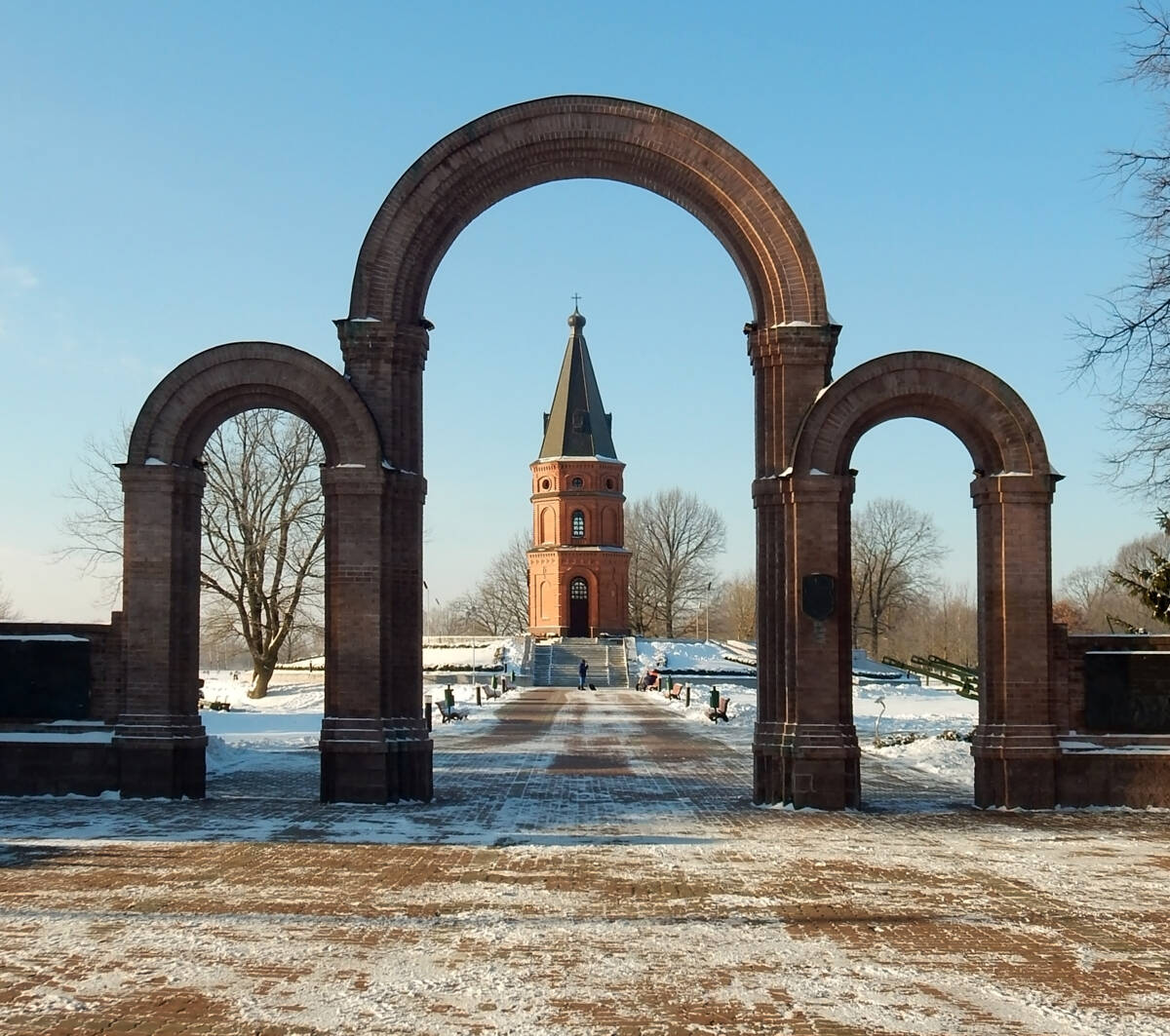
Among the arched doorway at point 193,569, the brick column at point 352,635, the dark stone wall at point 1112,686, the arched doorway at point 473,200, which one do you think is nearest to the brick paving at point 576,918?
the brick column at point 352,635

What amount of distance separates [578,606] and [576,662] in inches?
322

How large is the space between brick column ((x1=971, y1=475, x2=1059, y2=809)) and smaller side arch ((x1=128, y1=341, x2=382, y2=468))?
841 cm

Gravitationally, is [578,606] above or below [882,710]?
above

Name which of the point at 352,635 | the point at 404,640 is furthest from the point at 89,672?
the point at 404,640

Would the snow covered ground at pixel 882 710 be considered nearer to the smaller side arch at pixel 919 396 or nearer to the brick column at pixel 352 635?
the smaller side arch at pixel 919 396

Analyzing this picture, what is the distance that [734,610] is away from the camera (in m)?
116

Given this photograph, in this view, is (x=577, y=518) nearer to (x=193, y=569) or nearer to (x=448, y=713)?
(x=448, y=713)

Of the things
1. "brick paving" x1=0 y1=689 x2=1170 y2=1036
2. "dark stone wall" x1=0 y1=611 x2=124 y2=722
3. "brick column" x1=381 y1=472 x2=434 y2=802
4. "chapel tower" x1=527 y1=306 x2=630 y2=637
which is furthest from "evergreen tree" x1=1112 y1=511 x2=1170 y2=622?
"chapel tower" x1=527 y1=306 x2=630 y2=637

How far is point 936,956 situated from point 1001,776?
27.6 ft

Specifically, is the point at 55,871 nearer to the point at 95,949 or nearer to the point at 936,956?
the point at 95,949

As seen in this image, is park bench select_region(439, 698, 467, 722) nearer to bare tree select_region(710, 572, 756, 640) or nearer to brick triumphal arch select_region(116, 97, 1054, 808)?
brick triumphal arch select_region(116, 97, 1054, 808)

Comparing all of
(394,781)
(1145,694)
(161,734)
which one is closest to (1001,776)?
(1145,694)

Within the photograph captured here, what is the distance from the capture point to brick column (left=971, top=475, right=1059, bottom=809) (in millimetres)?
16828

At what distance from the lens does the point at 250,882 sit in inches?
448
